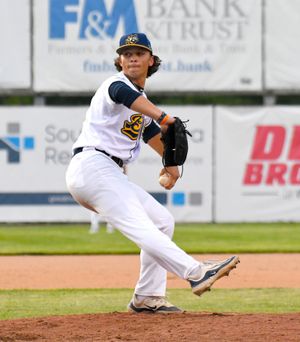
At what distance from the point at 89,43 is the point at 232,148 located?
3.07m

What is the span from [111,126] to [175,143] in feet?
1.38

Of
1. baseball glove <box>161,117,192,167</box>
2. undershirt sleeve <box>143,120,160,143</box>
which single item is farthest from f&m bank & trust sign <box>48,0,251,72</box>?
baseball glove <box>161,117,192,167</box>

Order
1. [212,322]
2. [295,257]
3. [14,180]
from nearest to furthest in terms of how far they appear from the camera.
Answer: [212,322] → [295,257] → [14,180]

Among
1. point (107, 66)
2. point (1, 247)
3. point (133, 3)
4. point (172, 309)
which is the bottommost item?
point (1, 247)

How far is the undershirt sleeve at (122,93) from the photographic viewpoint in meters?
5.72

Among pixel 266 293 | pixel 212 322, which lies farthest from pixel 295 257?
pixel 212 322

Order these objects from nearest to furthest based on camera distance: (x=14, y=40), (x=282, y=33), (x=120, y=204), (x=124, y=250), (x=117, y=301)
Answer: (x=120, y=204) < (x=117, y=301) < (x=124, y=250) < (x=14, y=40) < (x=282, y=33)

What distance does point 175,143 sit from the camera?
235 inches

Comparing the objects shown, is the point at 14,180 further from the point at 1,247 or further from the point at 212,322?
the point at 212,322

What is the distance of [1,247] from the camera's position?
13172 mm

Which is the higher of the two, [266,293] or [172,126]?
[172,126]

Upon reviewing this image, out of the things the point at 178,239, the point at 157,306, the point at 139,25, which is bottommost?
the point at 178,239

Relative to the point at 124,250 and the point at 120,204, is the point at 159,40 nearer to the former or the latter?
the point at 124,250

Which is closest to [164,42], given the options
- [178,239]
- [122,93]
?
[178,239]
